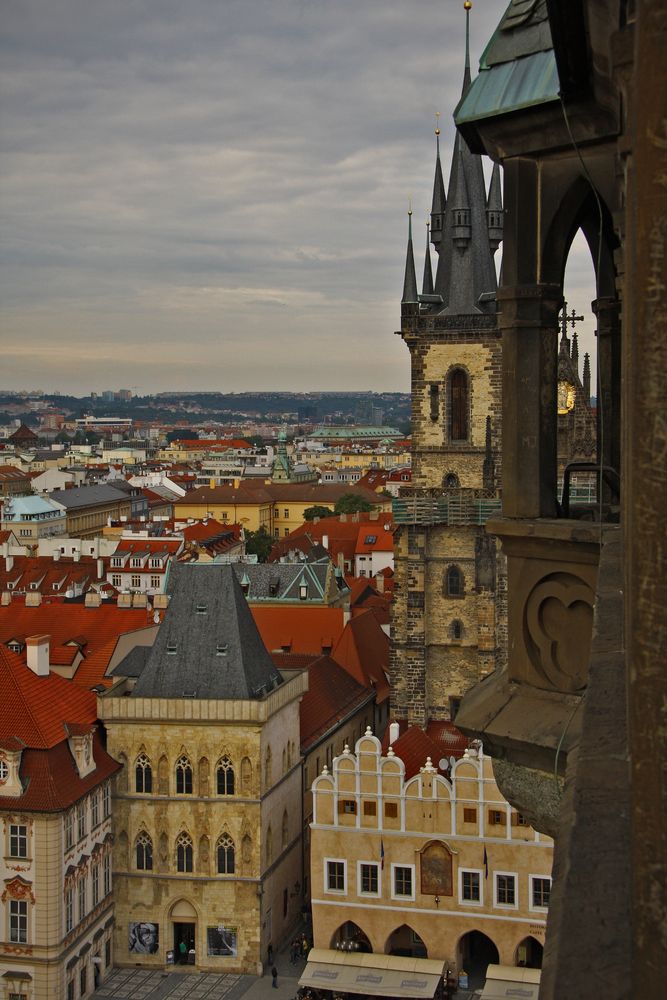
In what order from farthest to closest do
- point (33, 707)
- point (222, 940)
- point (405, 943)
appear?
point (222, 940) → point (405, 943) → point (33, 707)

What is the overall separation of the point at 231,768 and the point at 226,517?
4062 inches

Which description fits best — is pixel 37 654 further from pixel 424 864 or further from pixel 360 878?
pixel 424 864

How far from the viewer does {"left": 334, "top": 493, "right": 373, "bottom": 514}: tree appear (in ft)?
454

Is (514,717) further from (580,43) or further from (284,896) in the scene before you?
(284,896)

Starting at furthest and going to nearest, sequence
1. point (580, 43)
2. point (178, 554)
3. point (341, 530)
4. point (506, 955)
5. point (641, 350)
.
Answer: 1. point (341, 530)
2. point (178, 554)
3. point (506, 955)
4. point (580, 43)
5. point (641, 350)

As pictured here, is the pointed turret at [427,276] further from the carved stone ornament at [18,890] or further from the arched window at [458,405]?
the carved stone ornament at [18,890]

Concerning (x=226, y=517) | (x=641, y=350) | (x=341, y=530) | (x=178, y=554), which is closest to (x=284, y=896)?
(x=641, y=350)

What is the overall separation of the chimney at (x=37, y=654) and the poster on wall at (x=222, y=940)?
8.72m

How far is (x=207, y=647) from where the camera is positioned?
126 ft

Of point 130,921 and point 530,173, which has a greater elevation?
point 530,173

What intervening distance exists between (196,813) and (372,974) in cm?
671

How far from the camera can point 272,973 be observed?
35344 mm

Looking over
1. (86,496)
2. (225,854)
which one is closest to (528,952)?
(225,854)

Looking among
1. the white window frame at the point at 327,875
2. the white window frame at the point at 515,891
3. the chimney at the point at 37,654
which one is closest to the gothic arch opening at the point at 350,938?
the white window frame at the point at 327,875
